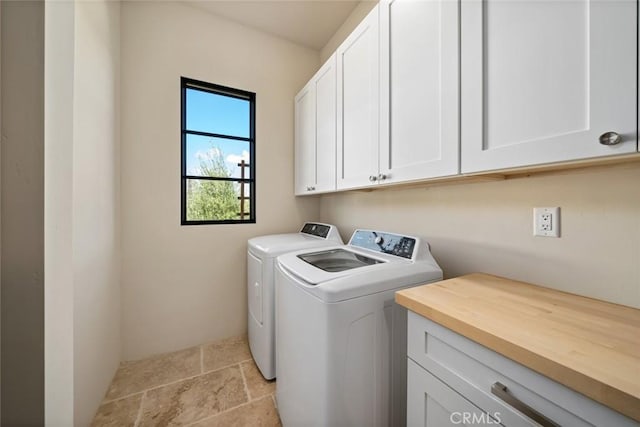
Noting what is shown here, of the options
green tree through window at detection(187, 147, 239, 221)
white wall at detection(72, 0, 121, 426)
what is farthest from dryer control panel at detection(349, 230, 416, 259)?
white wall at detection(72, 0, 121, 426)

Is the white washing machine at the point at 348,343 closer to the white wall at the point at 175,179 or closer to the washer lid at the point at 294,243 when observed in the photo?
the washer lid at the point at 294,243

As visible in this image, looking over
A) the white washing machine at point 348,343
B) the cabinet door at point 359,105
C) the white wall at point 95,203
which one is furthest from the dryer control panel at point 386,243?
the white wall at point 95,203

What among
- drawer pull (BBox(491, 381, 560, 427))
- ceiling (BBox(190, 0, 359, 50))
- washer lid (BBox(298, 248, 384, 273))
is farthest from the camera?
ceiling (BBox(190, 0, 359, 50))

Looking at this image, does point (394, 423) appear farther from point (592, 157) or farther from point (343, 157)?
point (343, 157)

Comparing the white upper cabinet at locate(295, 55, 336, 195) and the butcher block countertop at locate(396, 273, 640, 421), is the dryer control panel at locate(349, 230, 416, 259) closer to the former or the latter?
the butcher block countertop at locate(396, 273, 640, 421)

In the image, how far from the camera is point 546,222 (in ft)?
3.16

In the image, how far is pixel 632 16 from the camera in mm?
586

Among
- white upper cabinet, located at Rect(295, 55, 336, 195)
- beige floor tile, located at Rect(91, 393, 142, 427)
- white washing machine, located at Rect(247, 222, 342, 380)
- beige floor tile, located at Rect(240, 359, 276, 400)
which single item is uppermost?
white upper cabinet, located at Rect(295, 55, 336, 195)

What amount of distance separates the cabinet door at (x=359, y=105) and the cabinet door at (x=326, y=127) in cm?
9

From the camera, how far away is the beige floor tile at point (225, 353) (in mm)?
1906

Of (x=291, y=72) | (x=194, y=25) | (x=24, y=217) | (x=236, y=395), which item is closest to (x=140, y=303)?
(x=236, y=395)

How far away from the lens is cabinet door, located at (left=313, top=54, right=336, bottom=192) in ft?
5.86

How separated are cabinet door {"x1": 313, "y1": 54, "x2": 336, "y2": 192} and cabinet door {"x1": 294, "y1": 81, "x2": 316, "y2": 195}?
78mm

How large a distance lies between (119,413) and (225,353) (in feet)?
2.34
